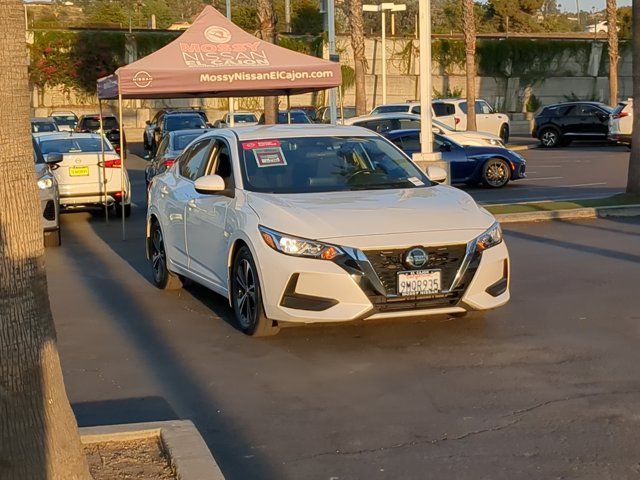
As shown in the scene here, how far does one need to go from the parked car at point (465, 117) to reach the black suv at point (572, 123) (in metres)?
2.08

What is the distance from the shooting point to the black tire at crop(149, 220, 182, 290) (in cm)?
1091

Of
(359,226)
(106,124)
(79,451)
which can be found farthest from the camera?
(106,124)

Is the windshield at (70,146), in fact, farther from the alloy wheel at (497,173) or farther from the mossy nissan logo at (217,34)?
the alloy wheel at (497,173)

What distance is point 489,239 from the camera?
8.34m

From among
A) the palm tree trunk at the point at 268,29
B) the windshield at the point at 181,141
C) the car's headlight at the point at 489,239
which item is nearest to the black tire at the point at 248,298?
the car's headlight at the point at 489,239

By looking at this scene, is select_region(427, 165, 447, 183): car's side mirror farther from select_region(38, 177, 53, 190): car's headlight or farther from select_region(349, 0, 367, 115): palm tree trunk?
select_region(349, 0, 367, 115): palm tree trunk

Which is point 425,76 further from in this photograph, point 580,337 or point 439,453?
point 439,453

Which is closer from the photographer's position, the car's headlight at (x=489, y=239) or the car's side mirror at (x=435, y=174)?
the car's headlight at (x=489, y=239)

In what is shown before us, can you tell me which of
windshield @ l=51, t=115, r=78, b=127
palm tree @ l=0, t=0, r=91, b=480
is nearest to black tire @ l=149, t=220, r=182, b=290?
palm tree @ l=0, t=0, r=91, b=480

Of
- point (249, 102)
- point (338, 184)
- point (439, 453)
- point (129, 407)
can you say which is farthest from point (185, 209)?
point (249, 102)

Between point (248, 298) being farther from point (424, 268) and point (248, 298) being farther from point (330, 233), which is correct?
point (424, 268)

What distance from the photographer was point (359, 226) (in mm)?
8039

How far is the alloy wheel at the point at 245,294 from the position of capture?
8.44 meters

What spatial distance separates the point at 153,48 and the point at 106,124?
15.1 metres
